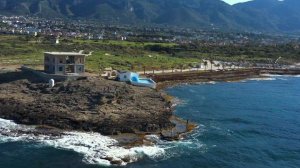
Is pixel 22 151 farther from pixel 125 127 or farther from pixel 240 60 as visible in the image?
pixel 240 60

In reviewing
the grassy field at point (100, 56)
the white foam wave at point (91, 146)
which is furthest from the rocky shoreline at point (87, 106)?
the grassy field at point (100, 56)

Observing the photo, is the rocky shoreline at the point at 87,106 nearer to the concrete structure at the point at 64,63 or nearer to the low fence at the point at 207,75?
the concrete structure at the point at 64,63

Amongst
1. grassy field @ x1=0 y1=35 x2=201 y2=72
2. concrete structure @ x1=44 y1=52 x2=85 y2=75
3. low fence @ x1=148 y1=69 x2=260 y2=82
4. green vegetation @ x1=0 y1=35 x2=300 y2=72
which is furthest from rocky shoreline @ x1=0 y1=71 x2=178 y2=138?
low fence @ x1=148 y1=69 x2=260 y2=82

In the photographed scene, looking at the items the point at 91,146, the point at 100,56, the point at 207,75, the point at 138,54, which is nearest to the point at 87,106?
the point at 91,146

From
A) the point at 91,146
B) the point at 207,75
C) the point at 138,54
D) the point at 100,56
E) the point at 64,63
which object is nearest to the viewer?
the point at 91,146

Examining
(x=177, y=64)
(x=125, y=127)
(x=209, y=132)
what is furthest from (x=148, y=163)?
(x=177, y=64)

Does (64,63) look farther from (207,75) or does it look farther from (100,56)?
(207,75)
